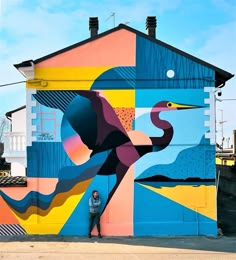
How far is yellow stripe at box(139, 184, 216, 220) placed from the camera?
43.7 ft

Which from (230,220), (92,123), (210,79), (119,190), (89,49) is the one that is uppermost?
(89,49)

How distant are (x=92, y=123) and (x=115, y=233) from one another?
352cm

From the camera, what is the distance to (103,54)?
534 inches

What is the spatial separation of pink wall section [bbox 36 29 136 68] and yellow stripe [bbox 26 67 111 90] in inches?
6.4

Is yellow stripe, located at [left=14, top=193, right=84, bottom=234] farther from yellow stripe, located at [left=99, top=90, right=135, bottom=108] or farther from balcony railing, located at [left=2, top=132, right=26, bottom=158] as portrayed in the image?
yellow stripe, located at [left=99, top=90, right=135, bottom=108]

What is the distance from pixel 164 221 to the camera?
13.2 meters

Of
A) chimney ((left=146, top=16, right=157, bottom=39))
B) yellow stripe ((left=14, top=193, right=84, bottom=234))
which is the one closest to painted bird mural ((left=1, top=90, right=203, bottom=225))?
yellow stripe ((left=14, top=193, right=84, bottom=234))

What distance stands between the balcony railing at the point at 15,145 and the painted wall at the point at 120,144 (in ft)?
4.22

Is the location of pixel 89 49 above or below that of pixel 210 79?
above

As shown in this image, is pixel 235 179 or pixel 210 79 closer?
pixel 210 79

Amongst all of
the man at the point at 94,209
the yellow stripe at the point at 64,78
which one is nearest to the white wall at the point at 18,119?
the yellow stripe at the point at 64,78

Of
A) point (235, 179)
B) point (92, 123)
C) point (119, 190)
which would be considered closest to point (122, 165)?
point (119, 190)

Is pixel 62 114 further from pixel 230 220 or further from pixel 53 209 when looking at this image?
pixel 230 220

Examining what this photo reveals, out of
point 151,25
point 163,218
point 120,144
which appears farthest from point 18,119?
point 163,218
